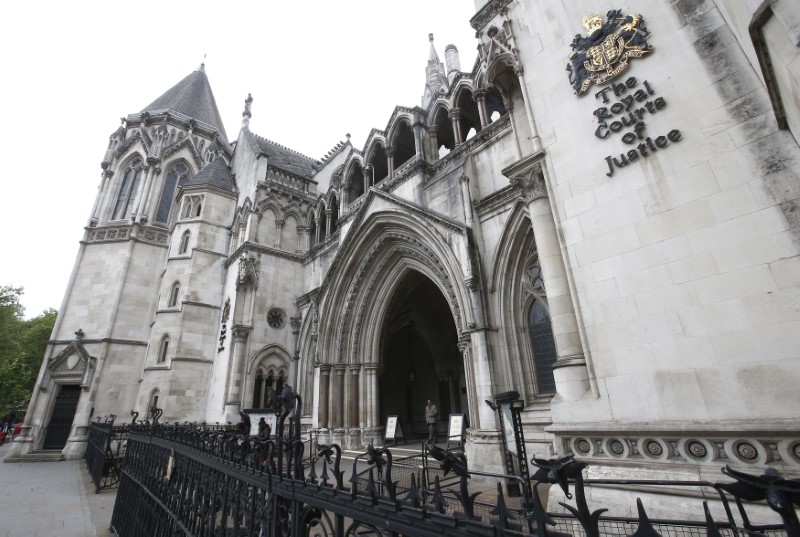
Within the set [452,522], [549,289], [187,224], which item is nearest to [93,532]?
[452,522]

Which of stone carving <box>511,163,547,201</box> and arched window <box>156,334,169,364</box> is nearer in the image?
stone carving <box>511,163,547,201</box>

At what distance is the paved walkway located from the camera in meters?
6.24

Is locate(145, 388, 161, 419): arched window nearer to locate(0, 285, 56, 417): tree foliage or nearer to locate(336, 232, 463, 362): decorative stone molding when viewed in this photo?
locate(336, 232, 463, 362): decorative stone molding

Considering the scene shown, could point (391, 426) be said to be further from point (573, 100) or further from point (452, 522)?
point (452, 522)

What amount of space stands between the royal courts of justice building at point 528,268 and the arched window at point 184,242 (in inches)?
12.8

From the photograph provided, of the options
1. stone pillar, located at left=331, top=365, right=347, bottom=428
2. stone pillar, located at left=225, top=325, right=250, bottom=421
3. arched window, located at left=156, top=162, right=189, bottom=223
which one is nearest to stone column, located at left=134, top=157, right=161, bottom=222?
arched window, located at left=156, top=162, right=189, bottom=223

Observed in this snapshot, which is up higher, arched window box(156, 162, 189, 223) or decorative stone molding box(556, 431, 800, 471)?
arched window box(156, 162, 189, 223)

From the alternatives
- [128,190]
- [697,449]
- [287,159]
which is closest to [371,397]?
[697,449]

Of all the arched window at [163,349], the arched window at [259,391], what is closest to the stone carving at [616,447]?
the arched window at [259,391]

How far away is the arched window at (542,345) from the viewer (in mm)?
8797

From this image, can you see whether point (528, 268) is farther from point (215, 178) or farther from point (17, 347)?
point (17, 347)

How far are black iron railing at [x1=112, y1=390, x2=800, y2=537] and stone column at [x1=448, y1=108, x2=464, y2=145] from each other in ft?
33.2

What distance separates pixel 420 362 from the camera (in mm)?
18312

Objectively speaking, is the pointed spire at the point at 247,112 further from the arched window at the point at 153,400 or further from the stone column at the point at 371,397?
the stone column at the point at 371,397
